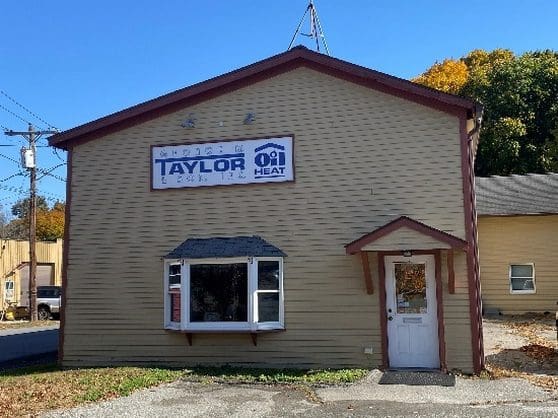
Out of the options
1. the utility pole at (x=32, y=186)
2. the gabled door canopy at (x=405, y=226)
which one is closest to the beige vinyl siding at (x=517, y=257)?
the gabled door canopy at (x=405, y=226)

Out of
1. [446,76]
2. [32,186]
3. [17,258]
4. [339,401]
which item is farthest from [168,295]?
[446,76]

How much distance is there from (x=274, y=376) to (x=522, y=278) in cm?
1411

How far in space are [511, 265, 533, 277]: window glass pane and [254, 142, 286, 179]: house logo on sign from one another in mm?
13156

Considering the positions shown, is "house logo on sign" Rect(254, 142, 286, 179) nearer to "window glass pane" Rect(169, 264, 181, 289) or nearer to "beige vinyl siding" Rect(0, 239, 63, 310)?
"window glass pane" Rect(169, 264, 181, 289)

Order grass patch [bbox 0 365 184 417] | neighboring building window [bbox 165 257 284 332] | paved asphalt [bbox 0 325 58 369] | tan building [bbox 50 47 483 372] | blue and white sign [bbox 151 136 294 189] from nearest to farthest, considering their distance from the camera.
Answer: grass patch [bbox 0 365 184 417], tan building [bbox 50 47 483 372], neighboring building window [bbox 165 257 284 332], blue and white sign [bbox 151 136 294 189], paved asphalt [bbox 0 325 58 369]

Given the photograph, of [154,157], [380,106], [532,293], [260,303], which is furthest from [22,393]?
[532,293]

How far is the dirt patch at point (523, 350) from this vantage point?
37.3 ft

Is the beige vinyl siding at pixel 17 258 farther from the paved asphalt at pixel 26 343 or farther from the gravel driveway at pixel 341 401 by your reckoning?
the gravel driveway at pixel 341 401

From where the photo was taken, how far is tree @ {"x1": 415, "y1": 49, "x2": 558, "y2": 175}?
3503 cm

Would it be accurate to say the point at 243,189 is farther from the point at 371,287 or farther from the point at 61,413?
the point at 61,413

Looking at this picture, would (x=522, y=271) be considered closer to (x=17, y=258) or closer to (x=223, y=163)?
(x=223, y=163)

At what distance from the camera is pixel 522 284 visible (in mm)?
22234

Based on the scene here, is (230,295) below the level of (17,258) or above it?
below

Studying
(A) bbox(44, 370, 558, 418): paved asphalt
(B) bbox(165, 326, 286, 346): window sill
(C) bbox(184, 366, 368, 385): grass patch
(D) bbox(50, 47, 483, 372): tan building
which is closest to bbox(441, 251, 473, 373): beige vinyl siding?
(D) bbox(50, 47, 483, 372): tan building
